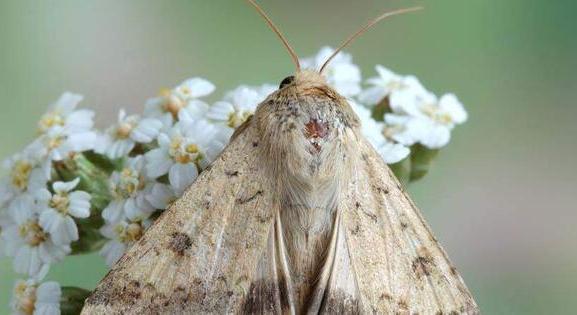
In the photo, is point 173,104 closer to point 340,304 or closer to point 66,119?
point 66,119

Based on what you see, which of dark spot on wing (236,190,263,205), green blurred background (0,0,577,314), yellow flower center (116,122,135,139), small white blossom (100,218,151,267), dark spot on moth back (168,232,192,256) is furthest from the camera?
green blurred background (0,0,577,314)

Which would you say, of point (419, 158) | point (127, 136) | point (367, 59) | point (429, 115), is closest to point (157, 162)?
point (127, 136)

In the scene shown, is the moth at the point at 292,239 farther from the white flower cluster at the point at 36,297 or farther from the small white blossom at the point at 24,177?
the small white blossom at the point at 24,177

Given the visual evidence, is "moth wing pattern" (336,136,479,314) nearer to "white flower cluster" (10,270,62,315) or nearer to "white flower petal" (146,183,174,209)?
"white flower petal" (146,183,174,209)

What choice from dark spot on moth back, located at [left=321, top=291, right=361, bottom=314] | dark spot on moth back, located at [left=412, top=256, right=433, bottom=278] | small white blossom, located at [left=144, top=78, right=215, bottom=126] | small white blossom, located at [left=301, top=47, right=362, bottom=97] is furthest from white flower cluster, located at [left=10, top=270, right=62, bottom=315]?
small white blossom, located at [left=301, top=47, right=362, bottom=97]

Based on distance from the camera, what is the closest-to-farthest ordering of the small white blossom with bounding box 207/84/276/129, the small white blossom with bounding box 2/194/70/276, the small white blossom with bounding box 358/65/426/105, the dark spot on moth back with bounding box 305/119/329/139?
the dark spot on moth back with bounding box 305/119/329/139
the small white blossom with bounding box 2/194/70/276
the small white blossom with bounding box 207/84/276/129
the small white blossom with bounding box 358/65/426/105

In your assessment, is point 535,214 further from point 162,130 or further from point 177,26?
point 162,130

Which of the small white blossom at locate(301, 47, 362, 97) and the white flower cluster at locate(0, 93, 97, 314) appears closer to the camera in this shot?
the white flower cluster at locate(0, 93, 97, 314)
